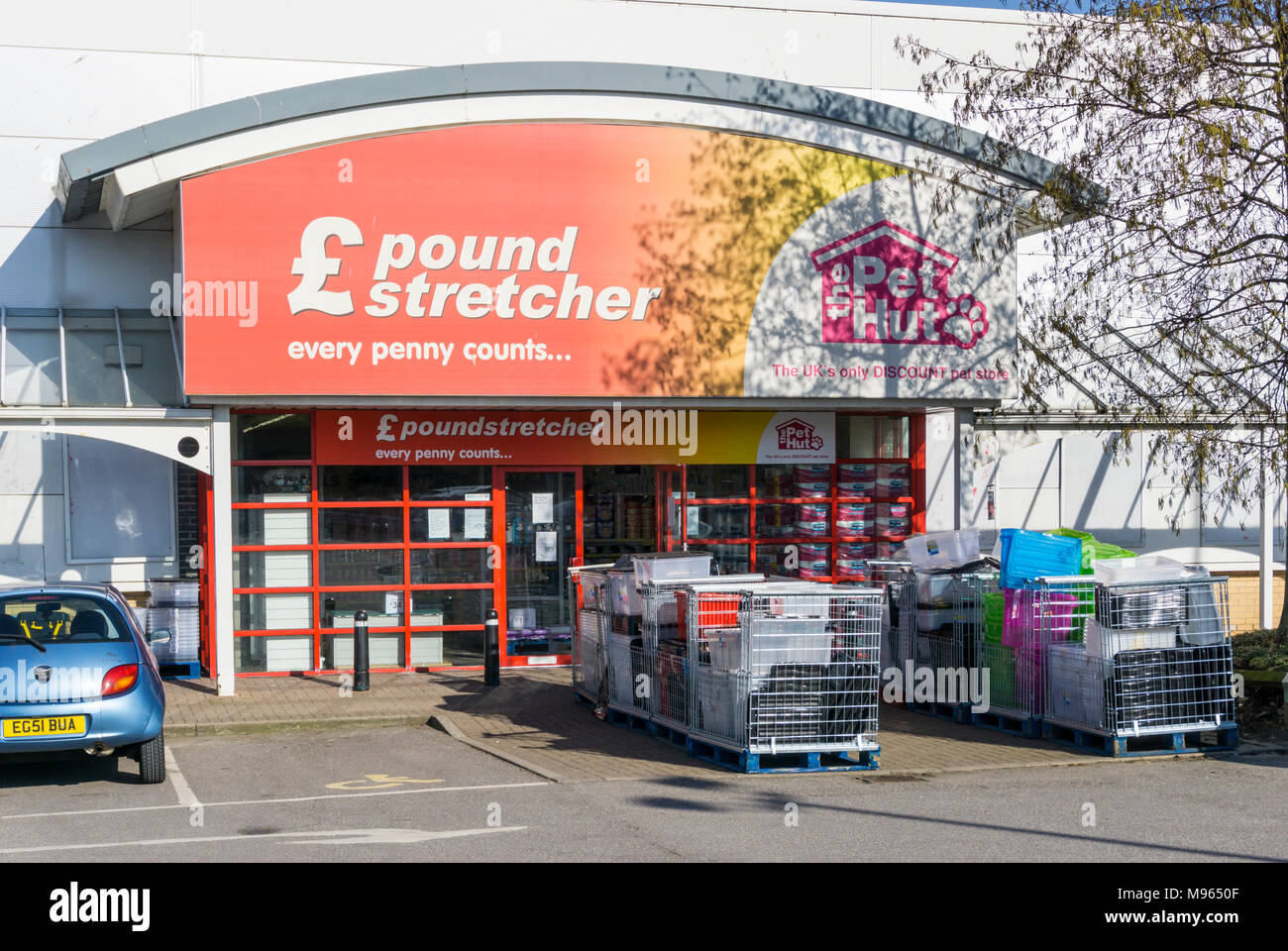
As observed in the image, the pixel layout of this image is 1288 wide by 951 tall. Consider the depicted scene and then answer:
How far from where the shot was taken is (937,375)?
16.2m

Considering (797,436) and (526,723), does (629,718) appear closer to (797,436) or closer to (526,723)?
(526,723)

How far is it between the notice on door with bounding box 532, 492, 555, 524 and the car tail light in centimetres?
707

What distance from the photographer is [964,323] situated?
1631 cm

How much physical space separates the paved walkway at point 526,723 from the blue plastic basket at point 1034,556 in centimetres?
145

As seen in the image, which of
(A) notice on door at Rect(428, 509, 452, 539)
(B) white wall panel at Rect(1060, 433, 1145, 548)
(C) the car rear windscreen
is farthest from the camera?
(B) white wall panel at Rect(1060, 433, 1145, 548)

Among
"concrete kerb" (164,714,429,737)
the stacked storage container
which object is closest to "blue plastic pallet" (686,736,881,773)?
"concrete kerb" (164,714,429,737)

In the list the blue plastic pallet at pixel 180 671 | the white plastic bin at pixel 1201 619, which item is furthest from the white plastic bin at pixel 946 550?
the blue plastic pallet at pixel 180 671

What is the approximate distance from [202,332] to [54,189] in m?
4.51

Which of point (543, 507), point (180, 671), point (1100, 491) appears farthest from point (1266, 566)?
point (180, 671)

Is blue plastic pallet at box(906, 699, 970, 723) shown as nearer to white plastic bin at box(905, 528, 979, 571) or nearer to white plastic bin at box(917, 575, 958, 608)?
white plastic bin at box(917, 575, 958, 608)

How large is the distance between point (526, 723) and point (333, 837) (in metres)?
4.66

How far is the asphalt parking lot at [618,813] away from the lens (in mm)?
7781

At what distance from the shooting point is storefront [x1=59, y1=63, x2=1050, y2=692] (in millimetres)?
14297

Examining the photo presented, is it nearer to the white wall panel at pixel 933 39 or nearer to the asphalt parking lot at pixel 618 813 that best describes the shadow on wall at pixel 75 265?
the asphalt parking lot at pixel 618 813
